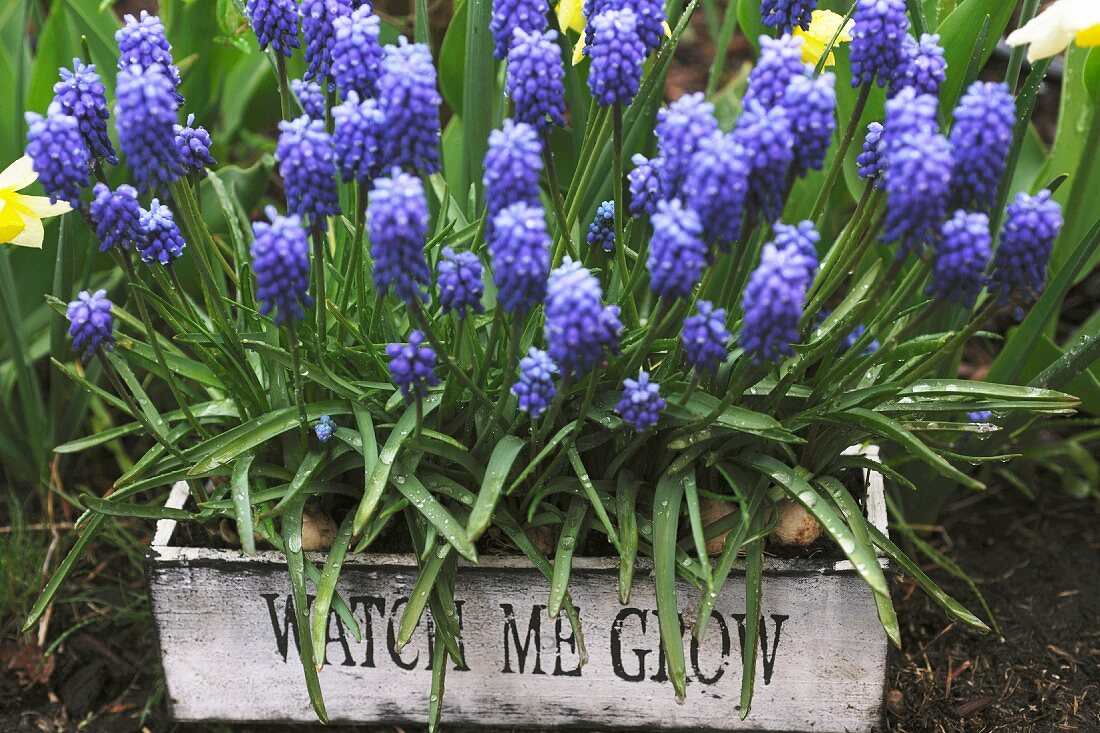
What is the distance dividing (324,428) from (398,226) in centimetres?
44

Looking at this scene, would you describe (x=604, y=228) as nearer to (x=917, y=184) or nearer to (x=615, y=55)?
(x=615, y=55)

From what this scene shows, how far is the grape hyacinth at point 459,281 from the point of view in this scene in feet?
3.92

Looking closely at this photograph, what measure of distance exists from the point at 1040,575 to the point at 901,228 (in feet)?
3.89

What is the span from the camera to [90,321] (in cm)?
126

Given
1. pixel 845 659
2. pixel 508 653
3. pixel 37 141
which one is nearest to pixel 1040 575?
pixel 845 659

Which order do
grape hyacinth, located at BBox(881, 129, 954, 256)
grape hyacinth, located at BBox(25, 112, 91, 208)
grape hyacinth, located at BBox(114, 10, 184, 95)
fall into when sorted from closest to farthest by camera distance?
grape hyacinth, located at BBox(881, 129, 954, 256) → grape hyacinth, located at BBox(25, 112, 91, 208) → grape hyacinth, located at BBox(114, 10, 184, 95)

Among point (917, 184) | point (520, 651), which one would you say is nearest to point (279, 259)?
point (917, 184)

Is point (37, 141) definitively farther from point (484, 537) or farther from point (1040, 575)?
point (1040, 575)

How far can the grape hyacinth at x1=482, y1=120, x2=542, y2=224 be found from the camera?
1.08 meters

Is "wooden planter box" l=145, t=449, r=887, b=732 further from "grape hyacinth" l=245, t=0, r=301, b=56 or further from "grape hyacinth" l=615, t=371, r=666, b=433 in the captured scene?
"grape hyacinth" l=245, t=0, r=301, b=56

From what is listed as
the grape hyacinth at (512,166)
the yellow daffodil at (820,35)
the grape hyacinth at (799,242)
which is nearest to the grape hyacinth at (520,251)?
the grape hyacinth at (512,166)

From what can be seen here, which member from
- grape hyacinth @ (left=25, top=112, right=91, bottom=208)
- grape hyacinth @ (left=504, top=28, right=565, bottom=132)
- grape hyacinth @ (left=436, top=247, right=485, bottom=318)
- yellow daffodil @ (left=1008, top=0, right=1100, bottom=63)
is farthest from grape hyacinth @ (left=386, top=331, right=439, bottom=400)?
yellow daffodil @ (left=1008, top=0, right=1100, bottom=63)

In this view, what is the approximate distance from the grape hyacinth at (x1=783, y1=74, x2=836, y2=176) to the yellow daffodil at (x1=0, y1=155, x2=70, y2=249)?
2.82 ft

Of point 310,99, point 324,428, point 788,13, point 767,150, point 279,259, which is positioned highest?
point 788,13
